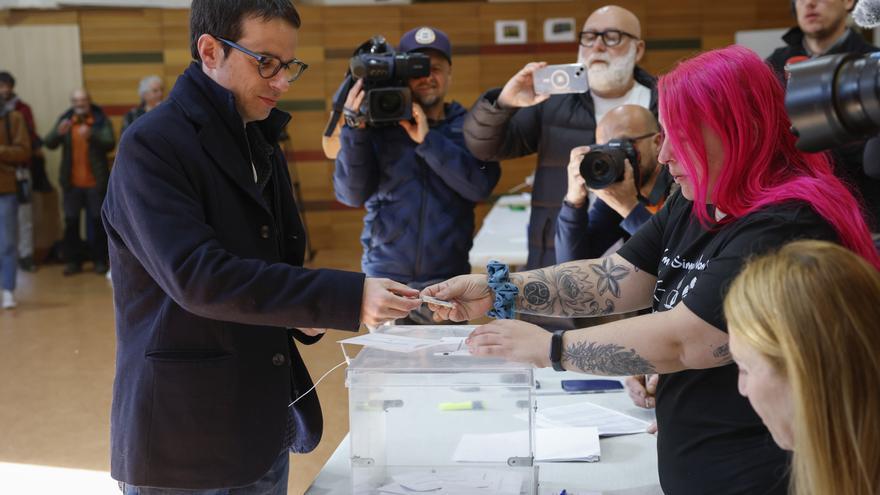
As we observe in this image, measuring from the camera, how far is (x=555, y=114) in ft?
11.1

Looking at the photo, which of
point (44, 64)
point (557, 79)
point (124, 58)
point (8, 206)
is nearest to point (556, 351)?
point (557, 79)

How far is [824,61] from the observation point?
1.04 m

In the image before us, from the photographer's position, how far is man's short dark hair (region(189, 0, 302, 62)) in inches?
69.4

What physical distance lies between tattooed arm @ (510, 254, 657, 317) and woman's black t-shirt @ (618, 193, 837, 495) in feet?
0.84

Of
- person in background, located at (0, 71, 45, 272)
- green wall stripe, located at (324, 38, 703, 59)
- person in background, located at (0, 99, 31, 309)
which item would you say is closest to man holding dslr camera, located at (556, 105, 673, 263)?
person in background, located at (0, 99, 31, 309)

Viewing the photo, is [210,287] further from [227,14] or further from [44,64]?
[44,64]

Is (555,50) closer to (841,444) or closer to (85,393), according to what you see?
(85,393)

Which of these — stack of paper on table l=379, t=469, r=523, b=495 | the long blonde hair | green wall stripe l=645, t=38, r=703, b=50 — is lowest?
stack of paper on table l=379, t=469, r=523, b=495

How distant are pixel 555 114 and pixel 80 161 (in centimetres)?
709

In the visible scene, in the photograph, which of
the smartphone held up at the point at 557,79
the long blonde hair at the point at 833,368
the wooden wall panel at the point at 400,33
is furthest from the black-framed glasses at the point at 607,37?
the wooden wall panel at the point at 400,33

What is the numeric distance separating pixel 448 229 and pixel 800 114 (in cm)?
→ 231

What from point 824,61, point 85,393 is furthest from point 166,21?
point 824,61

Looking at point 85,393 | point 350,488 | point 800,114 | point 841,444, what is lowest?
point 85,393

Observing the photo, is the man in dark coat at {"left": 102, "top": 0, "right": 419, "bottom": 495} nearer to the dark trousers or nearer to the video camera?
the video camera
